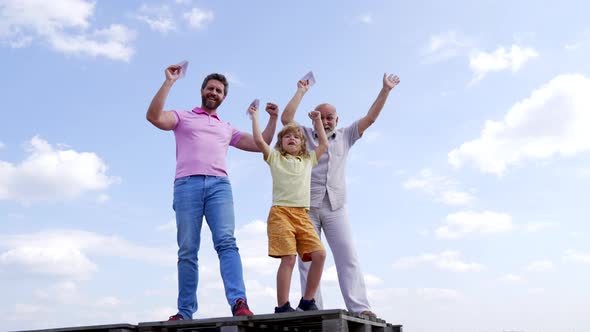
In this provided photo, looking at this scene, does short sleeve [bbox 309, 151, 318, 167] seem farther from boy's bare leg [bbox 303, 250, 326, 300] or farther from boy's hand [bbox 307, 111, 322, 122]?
boy's bare leg [bbox 303, 250, 326, 300]

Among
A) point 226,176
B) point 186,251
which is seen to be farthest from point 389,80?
point 186,251

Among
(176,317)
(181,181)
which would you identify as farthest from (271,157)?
(176,317)

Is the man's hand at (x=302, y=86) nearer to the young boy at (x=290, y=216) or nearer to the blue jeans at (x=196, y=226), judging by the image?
the young boy at (x=290, y=216)

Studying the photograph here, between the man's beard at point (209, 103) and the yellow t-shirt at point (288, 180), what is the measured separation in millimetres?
980

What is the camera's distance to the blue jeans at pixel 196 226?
671 cm

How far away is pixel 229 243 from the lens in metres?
6.72

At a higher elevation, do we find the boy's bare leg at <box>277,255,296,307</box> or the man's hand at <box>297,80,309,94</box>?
the man's hand at <box>297,80,309,94</box>

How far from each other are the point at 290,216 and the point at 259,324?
42.9 inches

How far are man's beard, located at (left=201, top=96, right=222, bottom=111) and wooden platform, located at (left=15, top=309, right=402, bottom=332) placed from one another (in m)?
2.39

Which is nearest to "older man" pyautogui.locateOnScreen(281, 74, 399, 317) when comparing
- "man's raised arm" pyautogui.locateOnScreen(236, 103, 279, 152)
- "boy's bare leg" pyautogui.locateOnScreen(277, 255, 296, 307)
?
"man's raised arm" pyautogui.locateOnScreen(236, 103, 279, 152)

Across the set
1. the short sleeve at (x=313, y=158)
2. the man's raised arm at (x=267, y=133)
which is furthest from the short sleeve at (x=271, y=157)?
the man's raised arm at (x=267, y=133)

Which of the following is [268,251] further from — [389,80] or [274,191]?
[389,80]

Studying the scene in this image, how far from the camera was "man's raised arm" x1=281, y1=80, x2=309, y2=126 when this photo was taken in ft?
24.5

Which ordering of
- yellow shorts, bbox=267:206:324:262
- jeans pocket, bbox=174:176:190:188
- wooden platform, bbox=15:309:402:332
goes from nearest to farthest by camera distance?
wooden platform, bbox=15:309:402:332, yellow shorts, bbox=267:206:324:262, jeans pocket, bbox=174:176:190:188
